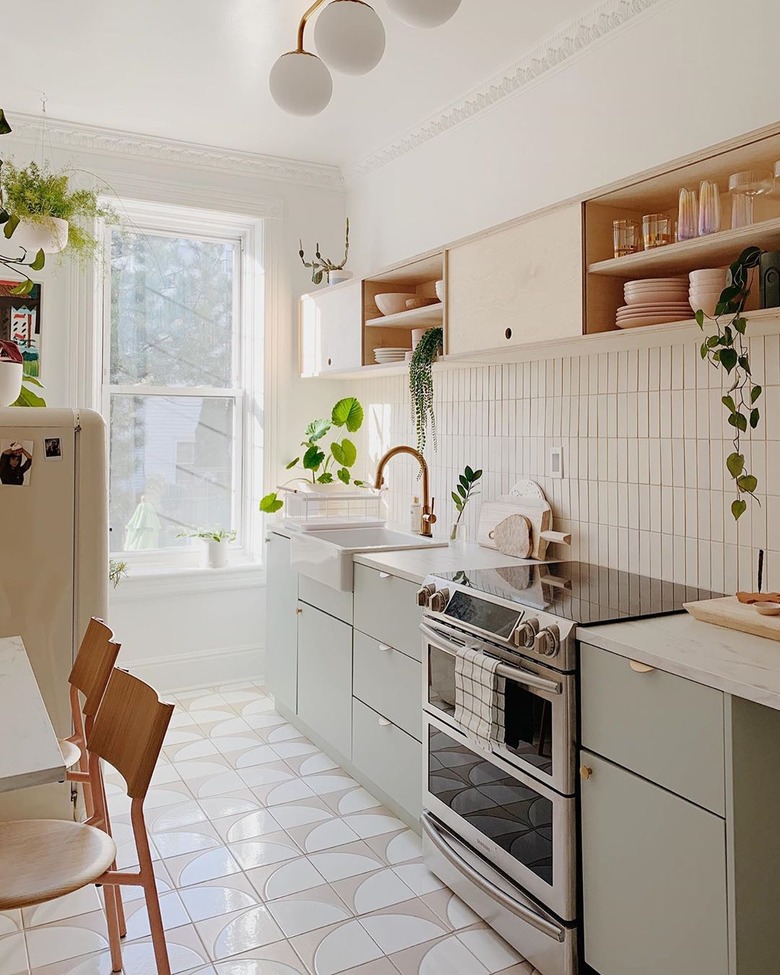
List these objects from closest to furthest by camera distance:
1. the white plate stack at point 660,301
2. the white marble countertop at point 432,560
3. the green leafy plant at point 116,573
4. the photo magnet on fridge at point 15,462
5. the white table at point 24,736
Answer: the white table at point 24,736 < the white plate stack at point 660,301 < the photo magnet on fridge at point 15,462 < the white marble countertop at point 432,560 < the green leafy plant at point 116,573

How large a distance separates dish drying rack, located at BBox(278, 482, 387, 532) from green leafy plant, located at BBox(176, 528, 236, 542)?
40cm

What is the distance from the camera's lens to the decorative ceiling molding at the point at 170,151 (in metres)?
3.74

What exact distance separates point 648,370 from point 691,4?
1.07 metres

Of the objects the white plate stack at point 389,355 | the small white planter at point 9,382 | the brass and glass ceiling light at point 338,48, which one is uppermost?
the brass and glass ceiling light at point 338,48

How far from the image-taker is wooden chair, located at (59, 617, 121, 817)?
1.98m

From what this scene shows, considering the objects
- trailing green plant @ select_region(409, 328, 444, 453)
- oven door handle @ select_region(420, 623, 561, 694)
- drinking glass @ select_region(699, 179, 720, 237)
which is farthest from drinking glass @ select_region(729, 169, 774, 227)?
trailing green plant @ select_region(409, 328, 444, 453)

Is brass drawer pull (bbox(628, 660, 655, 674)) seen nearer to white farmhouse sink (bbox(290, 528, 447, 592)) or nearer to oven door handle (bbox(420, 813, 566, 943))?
oven door handle (bbox(420, 813, 566, 943))

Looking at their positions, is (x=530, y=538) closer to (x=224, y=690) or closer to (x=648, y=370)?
(x=648, y=370)

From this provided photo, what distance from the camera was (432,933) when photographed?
218cm

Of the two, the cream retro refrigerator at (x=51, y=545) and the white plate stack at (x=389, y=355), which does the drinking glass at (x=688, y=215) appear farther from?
the cream retro refrigerator at (x=51, y=545)

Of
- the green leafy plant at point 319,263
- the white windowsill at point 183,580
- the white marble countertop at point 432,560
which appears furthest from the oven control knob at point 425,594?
the green leafy plant at point 319,263

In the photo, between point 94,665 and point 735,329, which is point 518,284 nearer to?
point 735,329

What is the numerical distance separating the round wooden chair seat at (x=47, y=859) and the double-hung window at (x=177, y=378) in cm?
258

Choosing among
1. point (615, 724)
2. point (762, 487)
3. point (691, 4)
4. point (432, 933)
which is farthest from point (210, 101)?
point (432, 933)
